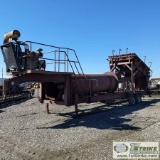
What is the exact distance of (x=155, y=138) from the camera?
7.38 metres

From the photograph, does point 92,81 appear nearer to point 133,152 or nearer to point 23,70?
point 23,70

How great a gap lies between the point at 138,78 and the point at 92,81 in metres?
6.81

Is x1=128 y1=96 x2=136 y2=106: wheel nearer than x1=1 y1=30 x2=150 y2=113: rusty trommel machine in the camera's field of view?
No

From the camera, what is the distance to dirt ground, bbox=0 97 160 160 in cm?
645

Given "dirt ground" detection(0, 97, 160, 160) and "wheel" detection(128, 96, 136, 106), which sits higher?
"wheel" detection(128, 96, 136, 106)

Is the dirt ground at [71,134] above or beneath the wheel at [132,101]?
beneath

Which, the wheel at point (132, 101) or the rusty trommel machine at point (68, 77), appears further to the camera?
the wheel at point (132, 101)

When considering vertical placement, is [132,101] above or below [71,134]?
above

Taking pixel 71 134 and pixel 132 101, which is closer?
pixel 71 134

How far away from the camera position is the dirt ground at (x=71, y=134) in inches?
254

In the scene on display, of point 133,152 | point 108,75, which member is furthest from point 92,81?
point 133,152

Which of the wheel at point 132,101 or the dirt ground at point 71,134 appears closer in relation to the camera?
the dirt ground at point 71,134

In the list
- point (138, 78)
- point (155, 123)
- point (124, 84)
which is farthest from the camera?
point (138, 78)

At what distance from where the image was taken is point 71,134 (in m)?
8.39
